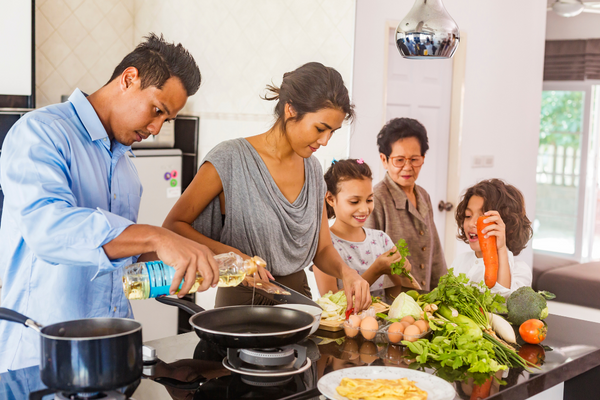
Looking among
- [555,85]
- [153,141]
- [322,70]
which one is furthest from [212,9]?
[555,85]

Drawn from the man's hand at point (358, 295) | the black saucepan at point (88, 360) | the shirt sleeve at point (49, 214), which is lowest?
the man's hand at point (358, 295)

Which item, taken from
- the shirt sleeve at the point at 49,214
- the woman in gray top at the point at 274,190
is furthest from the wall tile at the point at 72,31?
the shirt sleeve at the point at 49,214

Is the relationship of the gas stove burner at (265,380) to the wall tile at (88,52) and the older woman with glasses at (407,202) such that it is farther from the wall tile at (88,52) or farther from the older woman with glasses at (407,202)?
the wall tile at (88,52)

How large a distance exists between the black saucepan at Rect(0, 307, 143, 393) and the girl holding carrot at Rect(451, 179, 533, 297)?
1.53 m

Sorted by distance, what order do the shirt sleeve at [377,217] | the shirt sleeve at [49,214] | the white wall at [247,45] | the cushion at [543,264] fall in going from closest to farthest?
the shirt sleeve at [49,214] < the shirt sleeve at [377,217] < the white wall at [247,45] < the cushion at [543,264]

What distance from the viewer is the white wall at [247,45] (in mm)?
3312

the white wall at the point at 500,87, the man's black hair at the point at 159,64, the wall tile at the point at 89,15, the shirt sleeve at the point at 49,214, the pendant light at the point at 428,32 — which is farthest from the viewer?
the white wall at the point at 500,87

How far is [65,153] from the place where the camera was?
1.32 metres

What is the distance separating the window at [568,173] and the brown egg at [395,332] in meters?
5.70

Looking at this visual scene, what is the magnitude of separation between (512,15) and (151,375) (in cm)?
406

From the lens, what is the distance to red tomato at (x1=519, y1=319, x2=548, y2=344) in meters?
1.55

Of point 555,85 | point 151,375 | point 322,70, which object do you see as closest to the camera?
point 151,375

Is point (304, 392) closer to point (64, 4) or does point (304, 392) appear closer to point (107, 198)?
point (107, 198)

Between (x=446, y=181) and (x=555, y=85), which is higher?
(x=555, y=85)
